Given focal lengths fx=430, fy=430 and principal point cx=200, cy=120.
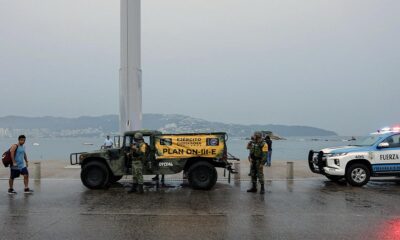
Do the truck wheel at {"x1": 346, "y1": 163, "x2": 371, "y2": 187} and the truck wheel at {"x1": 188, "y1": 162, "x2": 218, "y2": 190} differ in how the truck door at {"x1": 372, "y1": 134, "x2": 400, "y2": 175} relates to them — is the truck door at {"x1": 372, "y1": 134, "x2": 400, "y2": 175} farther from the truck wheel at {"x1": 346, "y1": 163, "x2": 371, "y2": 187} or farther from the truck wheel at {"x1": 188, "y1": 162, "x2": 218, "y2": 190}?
the truck wheel at {"x1": 188, "y1": 162, "x2": 218, "y2": 190}

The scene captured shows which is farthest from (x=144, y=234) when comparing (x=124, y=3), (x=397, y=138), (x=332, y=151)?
(x=124, y=3)

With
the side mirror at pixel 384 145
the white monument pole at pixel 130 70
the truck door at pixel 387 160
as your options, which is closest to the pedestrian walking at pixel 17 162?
the white monument pole at pixel 130 70

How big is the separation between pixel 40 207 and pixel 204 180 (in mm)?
4736

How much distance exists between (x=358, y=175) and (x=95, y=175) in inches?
322

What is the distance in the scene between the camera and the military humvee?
1286cm

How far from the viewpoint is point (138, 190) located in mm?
12406

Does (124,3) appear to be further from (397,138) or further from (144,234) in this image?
(144,234)

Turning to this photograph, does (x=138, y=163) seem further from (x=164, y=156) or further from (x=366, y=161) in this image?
(x=366, y=161)

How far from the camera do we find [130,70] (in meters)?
19.8

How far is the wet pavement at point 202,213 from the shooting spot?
23.7 feet

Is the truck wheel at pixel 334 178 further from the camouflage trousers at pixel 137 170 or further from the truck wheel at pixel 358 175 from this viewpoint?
the camouflage trousers at pixel 137 170

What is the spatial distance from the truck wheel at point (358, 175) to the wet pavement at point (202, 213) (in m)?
0.43

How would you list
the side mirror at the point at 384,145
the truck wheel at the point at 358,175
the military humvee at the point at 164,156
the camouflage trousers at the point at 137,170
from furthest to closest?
1. the side mirror at the point at 384,145
2. the truck wheel at the point at 358,175
3. the military humvee at the point at 164,156
4. the camouflage trousers at the point at 137,170

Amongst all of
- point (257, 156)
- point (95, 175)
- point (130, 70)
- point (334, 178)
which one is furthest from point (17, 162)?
point (334, 178)
